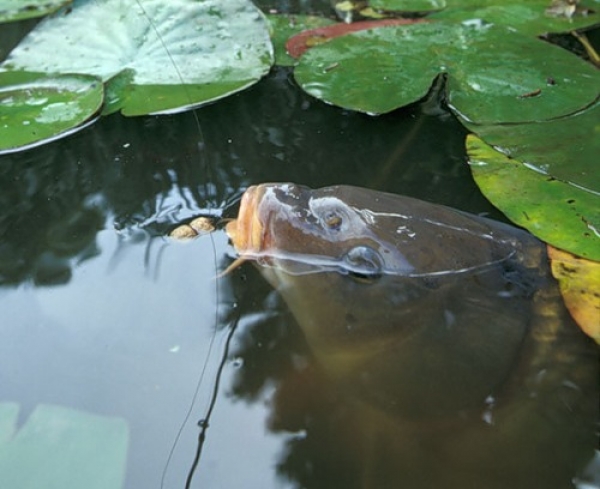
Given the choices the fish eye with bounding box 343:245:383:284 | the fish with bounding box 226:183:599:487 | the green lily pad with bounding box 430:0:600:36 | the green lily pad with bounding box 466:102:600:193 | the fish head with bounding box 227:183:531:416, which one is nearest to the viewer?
the fish with bounding box 226:183:599:487

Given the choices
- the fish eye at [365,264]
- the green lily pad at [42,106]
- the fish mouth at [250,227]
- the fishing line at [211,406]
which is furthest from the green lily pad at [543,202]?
the green lily pad at [42,106]

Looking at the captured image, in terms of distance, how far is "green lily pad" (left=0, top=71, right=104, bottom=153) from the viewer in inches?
93.9

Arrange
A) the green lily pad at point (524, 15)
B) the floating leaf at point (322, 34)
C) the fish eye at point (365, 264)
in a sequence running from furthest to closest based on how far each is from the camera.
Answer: the green lily pad at point (524, 15)
the floating leaf at point (322, 34)
the fish eye at point (365, 264)

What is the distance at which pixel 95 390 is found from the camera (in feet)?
5.25

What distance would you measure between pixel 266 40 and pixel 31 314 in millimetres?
1611

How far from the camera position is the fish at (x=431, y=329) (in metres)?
1.54

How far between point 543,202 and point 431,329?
57 cm

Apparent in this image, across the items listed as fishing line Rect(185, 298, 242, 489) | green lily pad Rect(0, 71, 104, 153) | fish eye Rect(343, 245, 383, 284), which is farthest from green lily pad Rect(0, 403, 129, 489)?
green lily pad Rect(0, 71, 104, 153)

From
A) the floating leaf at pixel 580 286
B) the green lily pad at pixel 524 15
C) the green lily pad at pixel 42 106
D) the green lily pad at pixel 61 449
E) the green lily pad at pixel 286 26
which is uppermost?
the green lily pad at pixel 42 106

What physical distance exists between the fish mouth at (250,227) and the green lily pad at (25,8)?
2118mm

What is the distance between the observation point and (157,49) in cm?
277

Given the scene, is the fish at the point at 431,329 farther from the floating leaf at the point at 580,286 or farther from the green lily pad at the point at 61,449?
the green lily pad at the point at 61,449

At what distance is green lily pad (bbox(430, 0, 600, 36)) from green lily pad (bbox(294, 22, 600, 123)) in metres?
0.26

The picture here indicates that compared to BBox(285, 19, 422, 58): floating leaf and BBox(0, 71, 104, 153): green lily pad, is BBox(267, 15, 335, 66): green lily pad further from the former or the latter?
BBox(0, 71, 104, 153): green lily pad
